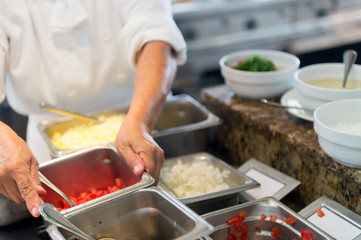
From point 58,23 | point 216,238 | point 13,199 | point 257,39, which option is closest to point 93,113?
point 58,23

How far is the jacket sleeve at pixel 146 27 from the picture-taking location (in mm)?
1754

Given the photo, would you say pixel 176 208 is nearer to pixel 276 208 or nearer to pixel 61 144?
pixel 276 208

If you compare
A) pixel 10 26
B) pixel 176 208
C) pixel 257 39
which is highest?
pixel 10 26

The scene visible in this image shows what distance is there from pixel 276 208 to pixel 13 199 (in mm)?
783

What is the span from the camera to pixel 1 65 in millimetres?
1688

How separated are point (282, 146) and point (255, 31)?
2240 mm

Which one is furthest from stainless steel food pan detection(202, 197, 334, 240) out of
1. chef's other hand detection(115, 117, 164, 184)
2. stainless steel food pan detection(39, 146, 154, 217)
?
stainless steel food pan detection(39, 146, 154, 217)

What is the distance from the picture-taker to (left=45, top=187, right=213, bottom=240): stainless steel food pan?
1.08m

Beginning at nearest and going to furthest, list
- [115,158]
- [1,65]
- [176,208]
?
[176,208], [115,158], [1,65]

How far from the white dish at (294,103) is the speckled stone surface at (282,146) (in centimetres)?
3

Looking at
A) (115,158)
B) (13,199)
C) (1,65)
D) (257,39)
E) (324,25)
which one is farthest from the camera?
(324,25)

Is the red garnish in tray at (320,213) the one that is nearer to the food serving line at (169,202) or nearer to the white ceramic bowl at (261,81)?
the food serving line at (169,202)

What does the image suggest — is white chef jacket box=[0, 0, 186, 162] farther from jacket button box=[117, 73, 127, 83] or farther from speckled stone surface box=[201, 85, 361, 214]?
speckled stone surface box=[201, 85, 361, 214]

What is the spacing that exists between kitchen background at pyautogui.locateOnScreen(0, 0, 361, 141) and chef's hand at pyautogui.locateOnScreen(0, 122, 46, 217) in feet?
6.49
